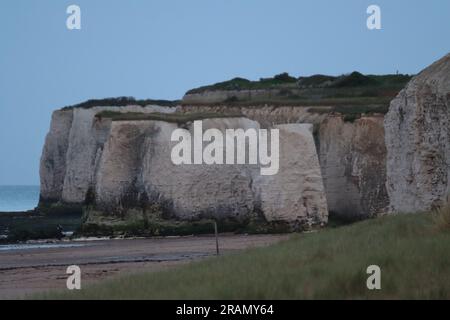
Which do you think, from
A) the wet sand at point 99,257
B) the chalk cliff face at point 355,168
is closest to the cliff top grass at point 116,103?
the chalk cliff face at point 355,168

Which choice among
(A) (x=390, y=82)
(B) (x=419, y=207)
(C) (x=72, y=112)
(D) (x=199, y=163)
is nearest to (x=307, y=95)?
(A) (x=390, y=82)

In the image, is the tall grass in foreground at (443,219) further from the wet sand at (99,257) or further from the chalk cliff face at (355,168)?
the chalk cliff face at (355,168)

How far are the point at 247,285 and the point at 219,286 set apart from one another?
347 millimetres

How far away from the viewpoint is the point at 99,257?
29.0m

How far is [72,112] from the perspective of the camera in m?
67.1

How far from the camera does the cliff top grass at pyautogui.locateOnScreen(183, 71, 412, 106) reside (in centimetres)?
5056

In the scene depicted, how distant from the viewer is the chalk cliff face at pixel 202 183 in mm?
38000

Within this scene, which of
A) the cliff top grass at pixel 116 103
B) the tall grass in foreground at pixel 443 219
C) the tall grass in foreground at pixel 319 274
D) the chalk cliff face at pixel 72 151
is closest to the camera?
the tall grass in foreground at pixel 319 274

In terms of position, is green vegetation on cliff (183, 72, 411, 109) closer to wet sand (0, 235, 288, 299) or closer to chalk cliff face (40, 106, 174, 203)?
chalk cliff face (40, 106, 174, 203)

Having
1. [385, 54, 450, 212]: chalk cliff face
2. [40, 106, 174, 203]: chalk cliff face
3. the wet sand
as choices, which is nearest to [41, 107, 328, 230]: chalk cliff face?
the wet sand

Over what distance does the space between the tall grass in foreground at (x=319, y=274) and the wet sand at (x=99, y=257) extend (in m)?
4.25

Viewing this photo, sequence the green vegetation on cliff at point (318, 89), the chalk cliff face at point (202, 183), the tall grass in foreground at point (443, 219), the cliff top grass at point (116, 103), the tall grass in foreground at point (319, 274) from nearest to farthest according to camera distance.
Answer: the tall grass in foreground at point (319, 274)
the tall grass in foreground at point (443, 219)
the chalk cliff face at point (202, 183)
the green vegetation on cliff at point (318, 89)
the cliff top grass at point (116, 103)

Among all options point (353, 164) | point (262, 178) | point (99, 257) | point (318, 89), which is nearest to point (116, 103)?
point (318, 89)

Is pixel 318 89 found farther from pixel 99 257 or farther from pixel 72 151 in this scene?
pixel 99 257
